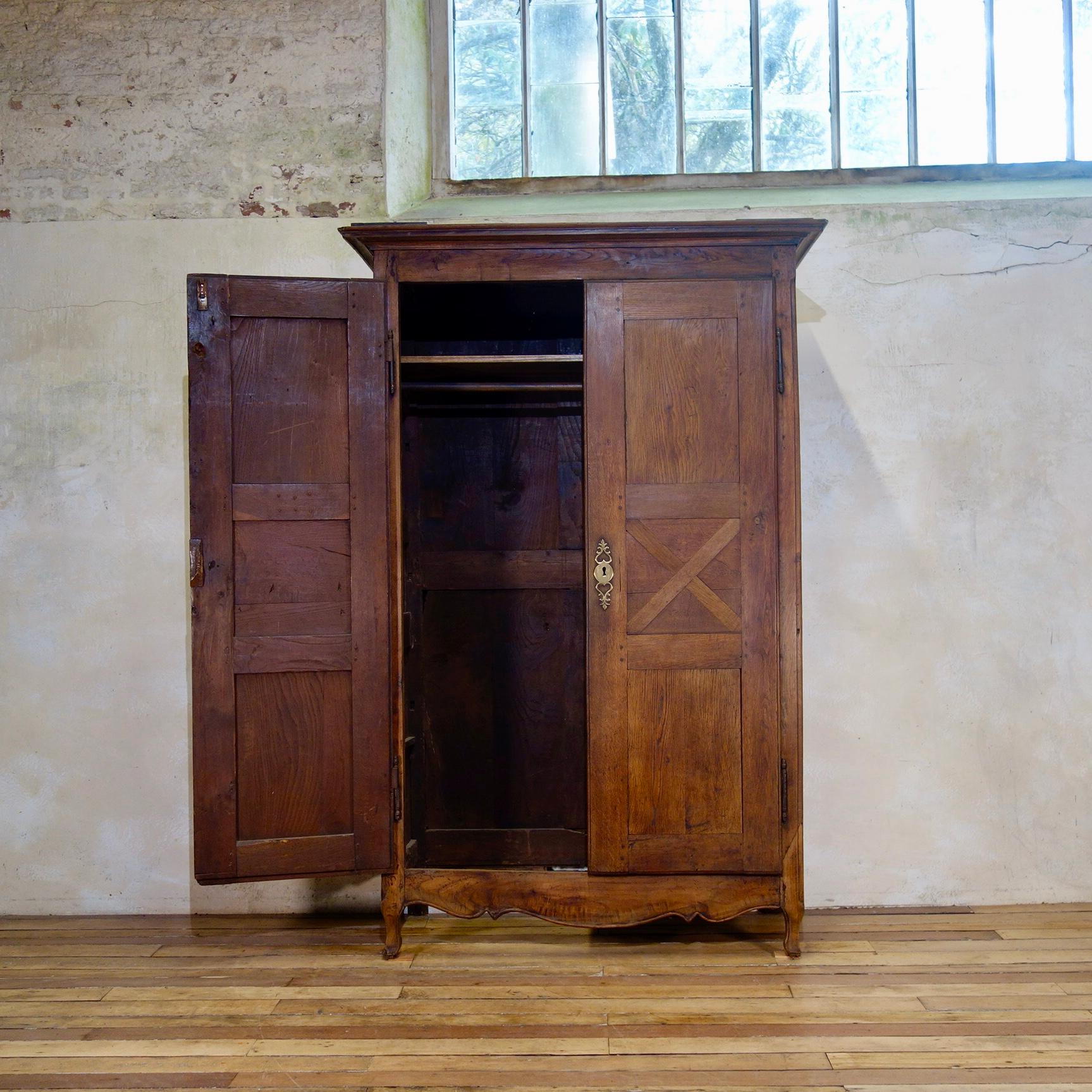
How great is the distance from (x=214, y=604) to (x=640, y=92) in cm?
247

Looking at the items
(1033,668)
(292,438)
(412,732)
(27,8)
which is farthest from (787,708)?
(27,8)

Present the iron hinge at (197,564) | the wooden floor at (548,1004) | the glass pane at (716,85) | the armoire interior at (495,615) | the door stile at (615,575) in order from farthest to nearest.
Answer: the glass pane at (716,85) → the armoire interior at (495,615) → the door stile at (615,575) → the iron hinge at (197,564) → the wooden floor at (548,1004)

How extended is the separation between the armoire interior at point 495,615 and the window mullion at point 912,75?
1.42 metres

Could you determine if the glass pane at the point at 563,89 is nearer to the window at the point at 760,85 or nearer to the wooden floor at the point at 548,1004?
the window at the point at 760,85

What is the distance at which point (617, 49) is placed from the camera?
347cm

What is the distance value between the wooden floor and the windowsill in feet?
8.10

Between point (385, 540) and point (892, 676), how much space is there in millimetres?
1815

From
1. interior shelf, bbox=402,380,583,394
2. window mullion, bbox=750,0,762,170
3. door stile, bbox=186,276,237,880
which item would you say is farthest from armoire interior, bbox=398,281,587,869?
window mullion, bbox=750,0,762,170

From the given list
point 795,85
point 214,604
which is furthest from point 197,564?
point 795,85

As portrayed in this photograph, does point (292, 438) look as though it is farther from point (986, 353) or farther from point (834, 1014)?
point (986, 353)

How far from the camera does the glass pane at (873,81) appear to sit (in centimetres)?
341

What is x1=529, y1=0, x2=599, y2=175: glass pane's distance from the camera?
137 inches

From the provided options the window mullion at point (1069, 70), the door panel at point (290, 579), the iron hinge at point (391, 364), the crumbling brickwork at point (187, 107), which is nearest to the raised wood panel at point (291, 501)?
the door panel at point (290, 579)

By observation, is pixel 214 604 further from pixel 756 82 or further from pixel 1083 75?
pixel 1083 75
